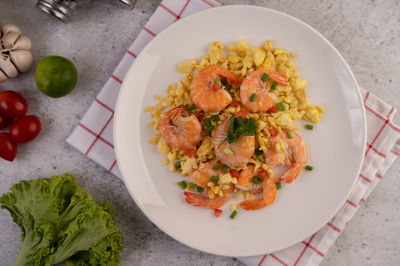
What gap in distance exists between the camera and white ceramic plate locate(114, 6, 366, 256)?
A: 2.73 m

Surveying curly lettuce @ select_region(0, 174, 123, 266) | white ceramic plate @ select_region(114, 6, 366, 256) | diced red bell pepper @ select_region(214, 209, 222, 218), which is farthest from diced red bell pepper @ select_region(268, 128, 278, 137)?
curly lettuce @ select_region(0, 174, 123, 266)

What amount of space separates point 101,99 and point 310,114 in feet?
5.51

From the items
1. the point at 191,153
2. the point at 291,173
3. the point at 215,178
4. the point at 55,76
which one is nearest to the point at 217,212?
the point at 215,178

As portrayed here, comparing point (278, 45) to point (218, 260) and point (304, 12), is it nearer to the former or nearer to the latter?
point (304, 12)

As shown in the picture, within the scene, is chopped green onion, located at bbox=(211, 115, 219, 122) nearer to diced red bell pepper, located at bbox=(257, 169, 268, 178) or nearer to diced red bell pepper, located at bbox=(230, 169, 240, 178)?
diced red bell pepper, located at bbox=(230, 169, 240, 178)

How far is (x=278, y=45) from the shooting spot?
9.20ft

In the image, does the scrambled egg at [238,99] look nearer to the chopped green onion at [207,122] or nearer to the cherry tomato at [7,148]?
the chopped green onion at [207,122]

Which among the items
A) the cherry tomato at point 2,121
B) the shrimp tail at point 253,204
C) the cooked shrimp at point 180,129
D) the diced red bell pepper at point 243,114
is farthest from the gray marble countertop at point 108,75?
the diced red bell pepper at point 243,114

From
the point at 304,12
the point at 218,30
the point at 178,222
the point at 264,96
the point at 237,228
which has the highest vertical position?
the point at 304,12

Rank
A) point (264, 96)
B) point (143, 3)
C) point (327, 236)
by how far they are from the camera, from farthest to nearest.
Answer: point (143, 3) < point (327, 236) < point (264, 96)

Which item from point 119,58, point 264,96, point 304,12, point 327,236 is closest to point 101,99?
point 119,58

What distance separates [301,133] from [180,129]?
0.92 m

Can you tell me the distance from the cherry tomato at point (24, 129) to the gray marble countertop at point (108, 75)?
12 cm

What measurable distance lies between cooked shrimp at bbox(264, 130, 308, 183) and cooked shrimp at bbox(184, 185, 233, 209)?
387mm
